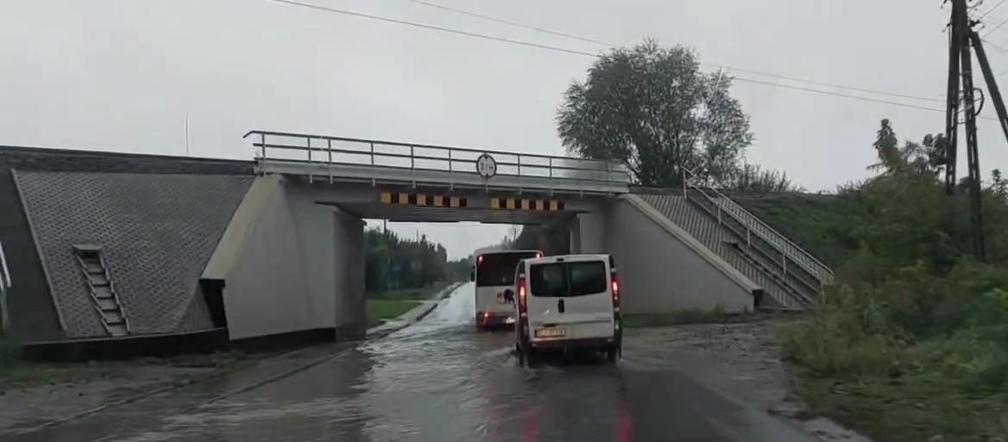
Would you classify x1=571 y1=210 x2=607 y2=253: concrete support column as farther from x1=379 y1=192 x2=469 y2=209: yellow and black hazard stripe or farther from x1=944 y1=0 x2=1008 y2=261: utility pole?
x1=944 y1=0 x2=1008 y2=261: utility pole

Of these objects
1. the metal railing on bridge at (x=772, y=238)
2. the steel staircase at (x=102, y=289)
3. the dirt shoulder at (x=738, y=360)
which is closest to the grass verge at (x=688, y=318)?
the dirt shoulder at (x=738, y=360)

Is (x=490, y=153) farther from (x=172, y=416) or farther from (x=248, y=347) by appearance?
(x=172, y=416)

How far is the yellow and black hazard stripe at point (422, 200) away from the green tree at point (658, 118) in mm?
23502

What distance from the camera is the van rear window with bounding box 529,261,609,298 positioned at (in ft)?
66.7

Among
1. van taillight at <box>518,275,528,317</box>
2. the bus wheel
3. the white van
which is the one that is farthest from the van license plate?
the bus wheel

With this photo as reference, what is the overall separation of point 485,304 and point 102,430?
2600cm

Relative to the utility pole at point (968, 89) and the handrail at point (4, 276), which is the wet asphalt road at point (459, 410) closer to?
the handrail at point (4, 276)

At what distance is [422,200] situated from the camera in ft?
118

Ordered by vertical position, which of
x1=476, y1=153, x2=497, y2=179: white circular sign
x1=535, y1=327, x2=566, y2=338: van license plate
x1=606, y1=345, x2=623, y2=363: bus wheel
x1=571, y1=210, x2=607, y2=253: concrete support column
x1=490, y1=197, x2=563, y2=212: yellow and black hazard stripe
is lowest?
x1=606, y1=345, x2=623, y2=363: bus wheel

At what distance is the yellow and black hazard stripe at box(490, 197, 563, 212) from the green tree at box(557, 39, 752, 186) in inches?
793

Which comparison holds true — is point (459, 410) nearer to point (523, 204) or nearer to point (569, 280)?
point (569, 280)

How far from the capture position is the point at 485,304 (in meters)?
38.9

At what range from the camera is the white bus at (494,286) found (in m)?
38.9

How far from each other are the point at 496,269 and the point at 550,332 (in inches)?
739
